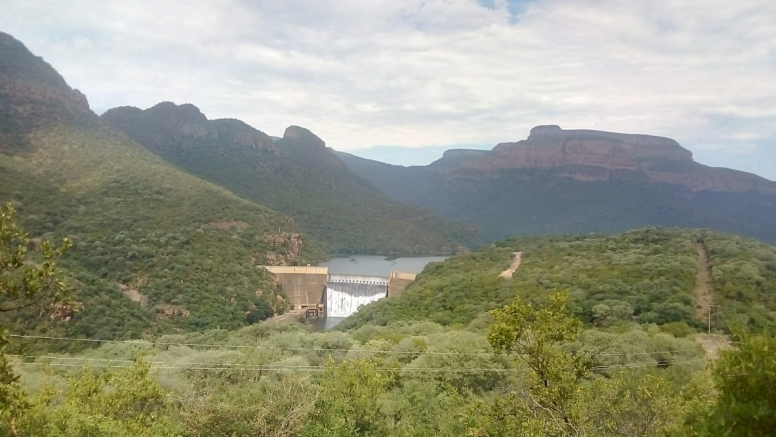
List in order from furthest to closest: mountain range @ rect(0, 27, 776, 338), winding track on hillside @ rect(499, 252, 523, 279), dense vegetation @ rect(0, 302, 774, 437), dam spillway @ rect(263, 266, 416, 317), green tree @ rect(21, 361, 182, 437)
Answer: dam spillway @ rect(263, 266, 416, 317) → mountain range @ rect(0, 27, 776, 338) → winding track on hillside @ rect(499, 252, 523, 279) → green tree @ rect(21, 361, 182, 437) → dense vegetation @ rect(0, 302, 774, 437)

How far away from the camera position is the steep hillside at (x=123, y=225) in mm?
35719

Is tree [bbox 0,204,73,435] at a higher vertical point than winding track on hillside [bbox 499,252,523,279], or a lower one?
higher

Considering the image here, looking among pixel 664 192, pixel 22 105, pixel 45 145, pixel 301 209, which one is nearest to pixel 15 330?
pixel 45 145

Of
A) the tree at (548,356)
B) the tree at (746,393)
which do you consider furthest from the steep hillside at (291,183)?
the tree at (746,393)

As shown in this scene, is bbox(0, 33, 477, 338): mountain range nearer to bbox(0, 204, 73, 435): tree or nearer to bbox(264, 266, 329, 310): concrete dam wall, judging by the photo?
bbox(264, 266, 329, 310): concrete dam wall

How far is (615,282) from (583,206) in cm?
10786

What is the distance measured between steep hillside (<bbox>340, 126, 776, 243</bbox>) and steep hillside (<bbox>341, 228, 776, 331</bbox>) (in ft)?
252

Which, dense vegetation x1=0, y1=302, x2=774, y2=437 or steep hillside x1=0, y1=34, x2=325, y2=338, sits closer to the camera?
dense vegetation x1=0, y1=302, x2=774, y2=437

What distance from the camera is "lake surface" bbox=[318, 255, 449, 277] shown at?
72062mm

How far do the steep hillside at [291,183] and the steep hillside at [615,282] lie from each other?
5156cm

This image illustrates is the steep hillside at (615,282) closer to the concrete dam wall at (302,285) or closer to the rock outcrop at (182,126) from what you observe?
the concrete dam wall at (302,285)

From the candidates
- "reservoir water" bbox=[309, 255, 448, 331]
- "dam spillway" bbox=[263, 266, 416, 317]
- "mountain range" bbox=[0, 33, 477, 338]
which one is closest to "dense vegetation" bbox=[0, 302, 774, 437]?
"mountain range" bbox=[0, 33, 477, 338]

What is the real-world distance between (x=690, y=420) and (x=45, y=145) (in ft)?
201

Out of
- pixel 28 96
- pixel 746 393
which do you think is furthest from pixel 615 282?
pixel 28 96
